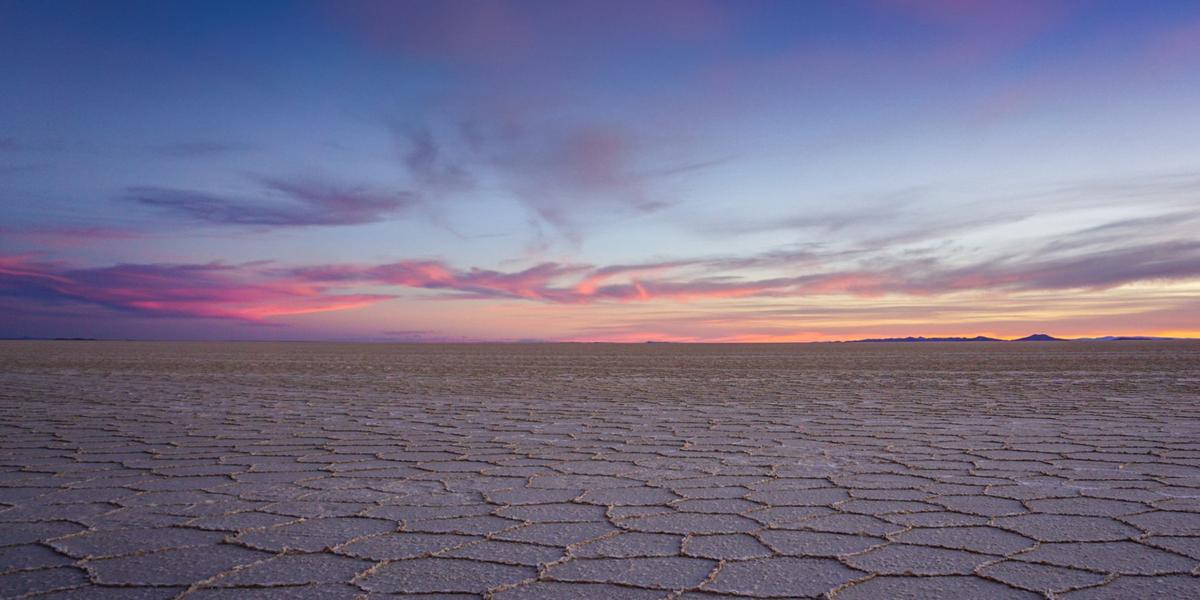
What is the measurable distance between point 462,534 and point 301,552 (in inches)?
17.6

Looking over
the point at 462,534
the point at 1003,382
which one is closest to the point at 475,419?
the point at 462,534

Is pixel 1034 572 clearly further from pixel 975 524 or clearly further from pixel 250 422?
pixel 250 422

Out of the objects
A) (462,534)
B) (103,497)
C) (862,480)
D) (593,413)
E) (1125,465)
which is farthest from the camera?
(593,413)

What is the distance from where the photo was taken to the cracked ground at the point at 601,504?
198cm

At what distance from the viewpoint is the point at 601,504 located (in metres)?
2.84

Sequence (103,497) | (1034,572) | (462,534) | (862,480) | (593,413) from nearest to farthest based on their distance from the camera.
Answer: (1034,572), (462,534), (103,497), (862,480), (593,413)

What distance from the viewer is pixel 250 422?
17.9ft

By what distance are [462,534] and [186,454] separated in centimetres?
224

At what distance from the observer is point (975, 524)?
252 centimetres

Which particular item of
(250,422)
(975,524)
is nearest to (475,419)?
(250,422)

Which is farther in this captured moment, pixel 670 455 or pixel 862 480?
pixel 670 455

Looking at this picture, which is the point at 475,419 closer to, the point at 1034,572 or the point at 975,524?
the point at 975,524

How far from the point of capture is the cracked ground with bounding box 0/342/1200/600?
6.49 feet

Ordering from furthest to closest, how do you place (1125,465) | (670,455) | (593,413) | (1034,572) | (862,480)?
(593,413) < (670,455) < (1125,465) < (862,480) < (1034,572)
